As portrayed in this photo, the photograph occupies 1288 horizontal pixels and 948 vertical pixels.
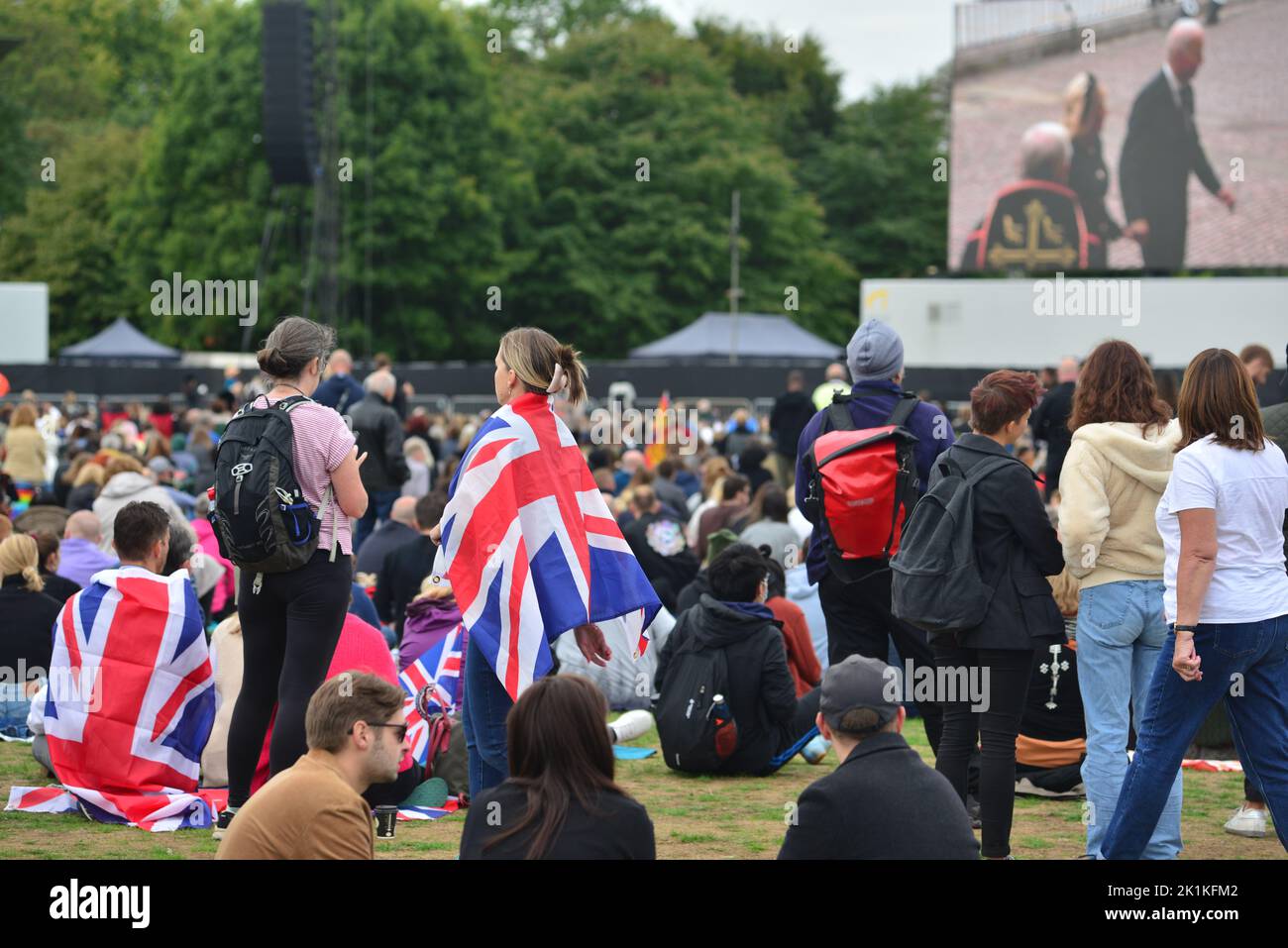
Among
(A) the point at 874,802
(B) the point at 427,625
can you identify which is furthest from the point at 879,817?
(B) the point at 427,625

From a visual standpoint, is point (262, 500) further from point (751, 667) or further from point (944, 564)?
point (751, 667)

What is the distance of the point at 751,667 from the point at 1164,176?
1103 inches

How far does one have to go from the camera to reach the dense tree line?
44.7 m

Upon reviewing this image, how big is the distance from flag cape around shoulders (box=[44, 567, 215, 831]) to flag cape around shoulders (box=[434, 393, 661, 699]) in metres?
1.93

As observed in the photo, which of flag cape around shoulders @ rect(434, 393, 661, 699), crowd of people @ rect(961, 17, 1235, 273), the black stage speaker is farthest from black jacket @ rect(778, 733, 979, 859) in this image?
crowd of people @ rect(961, 17, 1235, 273)

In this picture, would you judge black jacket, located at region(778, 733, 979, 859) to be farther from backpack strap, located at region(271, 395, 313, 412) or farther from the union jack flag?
the union jack flag

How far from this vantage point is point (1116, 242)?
1321 inches

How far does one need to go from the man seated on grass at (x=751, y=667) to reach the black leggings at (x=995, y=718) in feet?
7.25

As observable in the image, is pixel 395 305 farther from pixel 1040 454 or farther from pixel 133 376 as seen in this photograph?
pixel 1040 454

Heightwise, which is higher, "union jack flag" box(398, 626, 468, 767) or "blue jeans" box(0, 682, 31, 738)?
"union jack flag" box(398, 626, 468, 767)

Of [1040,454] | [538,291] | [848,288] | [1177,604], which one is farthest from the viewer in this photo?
[848,288]

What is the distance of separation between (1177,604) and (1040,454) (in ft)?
42.5

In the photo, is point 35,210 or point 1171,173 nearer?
point 1171,173
